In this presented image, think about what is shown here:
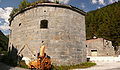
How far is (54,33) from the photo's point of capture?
14320 mm

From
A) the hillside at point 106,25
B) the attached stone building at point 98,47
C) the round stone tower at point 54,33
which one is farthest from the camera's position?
the hillside at point 106,25

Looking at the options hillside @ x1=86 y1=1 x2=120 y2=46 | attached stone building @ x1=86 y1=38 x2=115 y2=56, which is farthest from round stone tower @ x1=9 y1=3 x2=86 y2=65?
hillside @ x1=86 y1=1 x2=120 y2=46

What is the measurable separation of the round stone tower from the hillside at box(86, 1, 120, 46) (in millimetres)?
21013

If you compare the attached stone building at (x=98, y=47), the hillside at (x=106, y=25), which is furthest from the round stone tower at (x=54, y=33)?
the hillside at (x=106, y=25)

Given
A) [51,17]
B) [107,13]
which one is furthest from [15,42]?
[107,13]

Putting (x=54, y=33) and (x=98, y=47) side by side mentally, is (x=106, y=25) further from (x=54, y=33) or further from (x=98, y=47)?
(x=54, y=33)

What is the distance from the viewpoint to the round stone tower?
46.3ft

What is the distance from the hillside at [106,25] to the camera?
3434 cm

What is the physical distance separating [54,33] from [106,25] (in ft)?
84.0

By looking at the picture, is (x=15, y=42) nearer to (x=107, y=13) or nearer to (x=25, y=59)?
(x=25, y=59)

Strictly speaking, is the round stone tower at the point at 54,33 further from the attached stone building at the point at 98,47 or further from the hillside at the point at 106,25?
the hillside at the point at 106,25

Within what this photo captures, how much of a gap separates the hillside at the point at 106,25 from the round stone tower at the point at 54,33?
21013mm

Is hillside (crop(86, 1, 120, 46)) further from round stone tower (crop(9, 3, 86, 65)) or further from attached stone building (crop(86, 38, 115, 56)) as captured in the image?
round stone tower (crop(9, 3, 86, 65))

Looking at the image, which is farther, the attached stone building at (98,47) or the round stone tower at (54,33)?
the attached stone building at (98,47)
